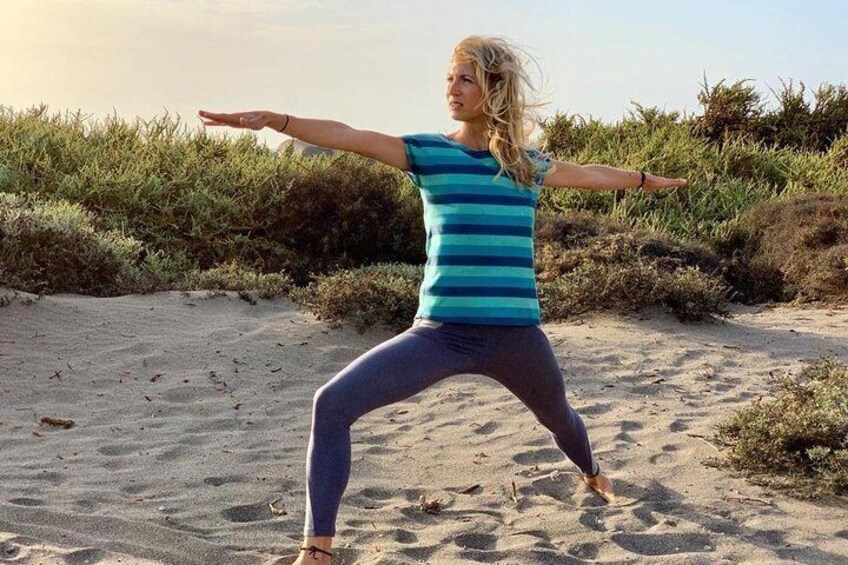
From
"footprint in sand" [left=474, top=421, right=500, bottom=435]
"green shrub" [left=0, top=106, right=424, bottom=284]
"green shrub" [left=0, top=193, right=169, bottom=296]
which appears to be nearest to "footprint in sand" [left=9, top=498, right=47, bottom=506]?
"footprint in sand" [left=474, top=421, right=500, bottom=435]

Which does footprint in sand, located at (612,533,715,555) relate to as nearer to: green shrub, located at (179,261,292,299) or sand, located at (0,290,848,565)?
sand, located at (0,290,848,565)

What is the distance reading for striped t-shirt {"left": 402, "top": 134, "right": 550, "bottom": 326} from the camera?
4.12 meters

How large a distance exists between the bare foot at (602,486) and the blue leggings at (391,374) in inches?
47.6

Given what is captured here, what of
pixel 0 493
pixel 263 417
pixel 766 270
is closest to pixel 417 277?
pixel 263 417

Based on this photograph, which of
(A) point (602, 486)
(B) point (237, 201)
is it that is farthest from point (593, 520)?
(B) point (237, 201)

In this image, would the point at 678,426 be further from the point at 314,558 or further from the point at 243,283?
the point at 243,283

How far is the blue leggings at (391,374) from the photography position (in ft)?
13.1

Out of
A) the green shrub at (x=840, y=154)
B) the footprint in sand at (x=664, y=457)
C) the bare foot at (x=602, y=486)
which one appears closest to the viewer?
the bare foot at (x=602, y=486)

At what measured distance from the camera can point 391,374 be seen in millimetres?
4043

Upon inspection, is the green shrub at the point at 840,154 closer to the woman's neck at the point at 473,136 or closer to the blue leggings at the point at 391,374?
the woman's neck at the point at 473,136

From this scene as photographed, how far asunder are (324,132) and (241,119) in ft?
0.98

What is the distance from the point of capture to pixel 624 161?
55.2 ft

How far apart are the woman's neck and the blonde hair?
1.7 inches

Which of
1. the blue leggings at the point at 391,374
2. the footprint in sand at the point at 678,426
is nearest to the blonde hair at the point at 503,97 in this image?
the blue leggings at the point at 391,374
